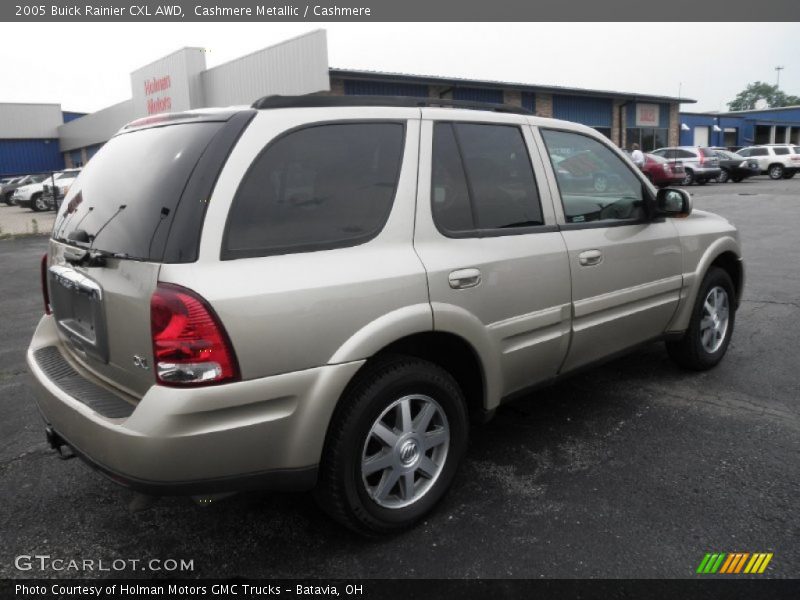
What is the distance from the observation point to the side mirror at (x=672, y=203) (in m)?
3.88

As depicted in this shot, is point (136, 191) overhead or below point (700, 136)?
below

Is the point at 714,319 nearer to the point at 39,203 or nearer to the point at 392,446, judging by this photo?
the point at 392,446

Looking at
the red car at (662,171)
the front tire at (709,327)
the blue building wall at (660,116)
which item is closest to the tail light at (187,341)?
the front tire at (709,327)

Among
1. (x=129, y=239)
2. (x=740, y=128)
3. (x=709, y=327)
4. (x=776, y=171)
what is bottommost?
(x=709, y=327)

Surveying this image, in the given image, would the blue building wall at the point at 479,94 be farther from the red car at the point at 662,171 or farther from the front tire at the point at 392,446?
the front tire at the point at 392,446

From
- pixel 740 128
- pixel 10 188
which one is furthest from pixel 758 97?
pixel 10 188

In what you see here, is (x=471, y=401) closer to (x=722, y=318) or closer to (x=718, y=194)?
(x=722, y=318)

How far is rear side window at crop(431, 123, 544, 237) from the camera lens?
2883mm

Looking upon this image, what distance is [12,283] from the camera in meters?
9.12

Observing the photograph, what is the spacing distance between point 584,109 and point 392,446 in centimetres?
3191

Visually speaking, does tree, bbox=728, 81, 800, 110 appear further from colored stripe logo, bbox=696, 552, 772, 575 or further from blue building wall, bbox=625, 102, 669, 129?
colored stripe logo, bbox=696, 552, 772, 575

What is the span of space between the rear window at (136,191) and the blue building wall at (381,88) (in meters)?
20.2

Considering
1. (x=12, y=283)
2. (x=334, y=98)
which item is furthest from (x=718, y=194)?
(x=334, y=98)

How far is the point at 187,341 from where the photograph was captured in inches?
84.1
